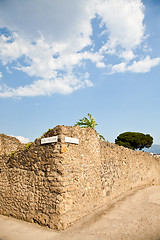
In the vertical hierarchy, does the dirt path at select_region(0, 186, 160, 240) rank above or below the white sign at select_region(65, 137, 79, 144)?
below

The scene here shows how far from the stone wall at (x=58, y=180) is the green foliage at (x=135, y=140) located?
32.9 metres

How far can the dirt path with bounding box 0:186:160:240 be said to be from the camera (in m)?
4.52

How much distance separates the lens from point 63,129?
18.1ft

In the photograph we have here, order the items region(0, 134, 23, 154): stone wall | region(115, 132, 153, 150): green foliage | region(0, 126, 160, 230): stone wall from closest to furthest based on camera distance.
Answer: region(0, 126, 160, 230): stone wall, region(0, 134, 23, 154): stone wall, region(115, 132, 153, 150): green foliage

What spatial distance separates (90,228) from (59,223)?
89 cm

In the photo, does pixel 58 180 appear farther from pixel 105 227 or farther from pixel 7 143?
→ pixel 7 143

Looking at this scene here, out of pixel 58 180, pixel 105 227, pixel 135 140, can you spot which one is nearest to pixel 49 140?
pixel 58 180

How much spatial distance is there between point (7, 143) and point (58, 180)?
22.2 ft

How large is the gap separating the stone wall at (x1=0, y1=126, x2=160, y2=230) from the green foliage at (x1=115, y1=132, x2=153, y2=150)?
32.9m

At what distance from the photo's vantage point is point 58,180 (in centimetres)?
502

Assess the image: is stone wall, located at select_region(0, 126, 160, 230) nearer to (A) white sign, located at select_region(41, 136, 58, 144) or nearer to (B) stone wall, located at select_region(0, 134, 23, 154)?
(A) white sign, located at select_region(41, 136, 58, 144)

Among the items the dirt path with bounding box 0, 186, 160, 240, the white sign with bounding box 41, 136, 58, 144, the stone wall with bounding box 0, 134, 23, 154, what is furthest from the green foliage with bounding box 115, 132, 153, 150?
the white sign with bounding box 41, 136, 58, 144

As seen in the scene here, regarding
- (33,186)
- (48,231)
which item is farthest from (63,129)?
(48,231)

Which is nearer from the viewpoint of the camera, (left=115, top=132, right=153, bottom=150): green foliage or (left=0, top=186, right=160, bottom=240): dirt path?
(left=0, top=186, right=160, bottom=240): dirt path
